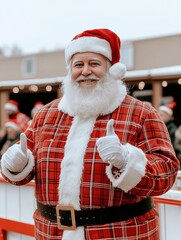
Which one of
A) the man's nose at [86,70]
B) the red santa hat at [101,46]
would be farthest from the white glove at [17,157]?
the red santa hat at [101,46]

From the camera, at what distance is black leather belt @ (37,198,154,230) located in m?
1.94

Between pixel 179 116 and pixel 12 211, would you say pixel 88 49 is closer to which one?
pixel 12 211

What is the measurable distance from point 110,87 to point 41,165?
523 mm

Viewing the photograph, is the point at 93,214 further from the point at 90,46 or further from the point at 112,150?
the point at 90,46

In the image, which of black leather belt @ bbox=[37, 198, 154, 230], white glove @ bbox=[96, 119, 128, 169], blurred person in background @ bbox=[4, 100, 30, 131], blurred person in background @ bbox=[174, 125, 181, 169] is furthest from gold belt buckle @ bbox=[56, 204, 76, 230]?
blurred person in background @ bbox=[4, 100, 30, 131]

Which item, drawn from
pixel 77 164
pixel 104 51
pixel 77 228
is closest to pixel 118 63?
pixel 104 51

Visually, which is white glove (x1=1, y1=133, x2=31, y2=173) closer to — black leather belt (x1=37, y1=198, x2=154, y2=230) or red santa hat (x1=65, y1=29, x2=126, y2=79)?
black leather belt (x1=37, y1=198, x2=154, y2=230)

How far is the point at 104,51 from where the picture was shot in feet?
6.95

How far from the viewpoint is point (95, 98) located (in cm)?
209

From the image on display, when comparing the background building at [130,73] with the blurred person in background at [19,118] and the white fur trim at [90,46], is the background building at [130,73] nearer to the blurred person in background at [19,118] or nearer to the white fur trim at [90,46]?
the white fur trim at [90,46]

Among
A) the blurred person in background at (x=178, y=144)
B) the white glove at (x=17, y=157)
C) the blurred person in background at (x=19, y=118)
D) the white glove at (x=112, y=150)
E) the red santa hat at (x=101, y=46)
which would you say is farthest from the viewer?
the blurred person in background at (x=19, y=118)

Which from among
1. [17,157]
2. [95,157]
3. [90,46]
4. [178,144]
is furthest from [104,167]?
[178,144]

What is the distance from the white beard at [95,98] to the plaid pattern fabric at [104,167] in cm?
4

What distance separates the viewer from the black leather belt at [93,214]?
1936mm
